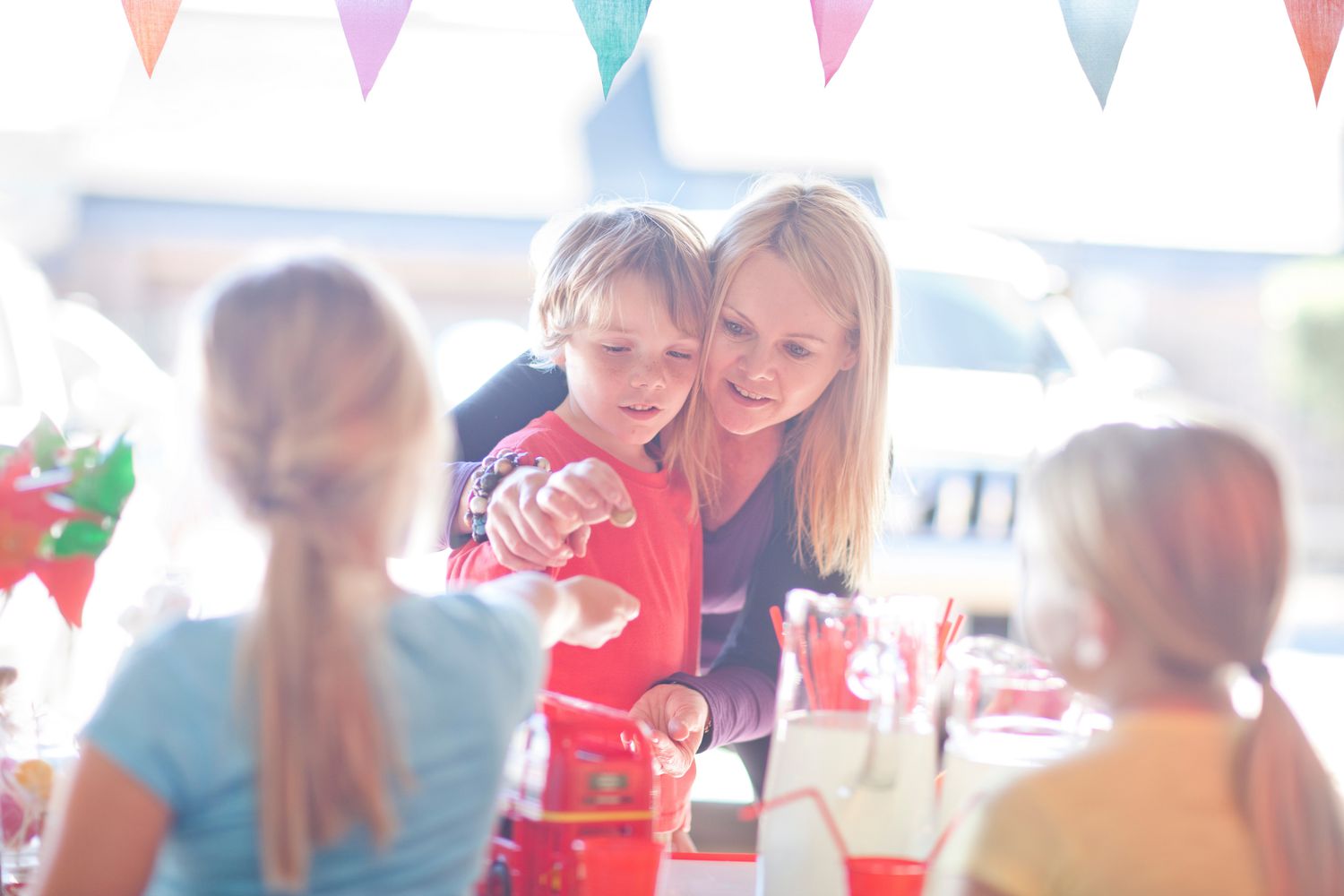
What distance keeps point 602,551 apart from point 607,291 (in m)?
0.31

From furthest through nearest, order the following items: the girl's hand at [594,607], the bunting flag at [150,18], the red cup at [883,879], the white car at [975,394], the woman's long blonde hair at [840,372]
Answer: the white car at [975,394]
the woman's long blonde hair at [840,372]
the bunting flag at [150,18]
the girl's hand at [594,607]
the red cup at [883,879]

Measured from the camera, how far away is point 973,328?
5.05m

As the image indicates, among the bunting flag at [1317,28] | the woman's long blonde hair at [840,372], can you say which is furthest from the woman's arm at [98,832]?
the bunting flag at [1317,28]

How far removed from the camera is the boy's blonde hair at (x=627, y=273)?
5.23ft

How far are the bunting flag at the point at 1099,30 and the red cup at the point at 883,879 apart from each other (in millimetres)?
918

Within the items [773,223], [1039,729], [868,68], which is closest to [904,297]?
[868,68]

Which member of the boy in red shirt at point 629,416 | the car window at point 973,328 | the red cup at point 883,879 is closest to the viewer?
the red cup at point 883,879

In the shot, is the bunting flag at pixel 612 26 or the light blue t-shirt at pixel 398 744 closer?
the light blue t-shirt at pixel 398 744

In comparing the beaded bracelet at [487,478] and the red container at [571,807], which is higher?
the beaded bracelet at [487,478]

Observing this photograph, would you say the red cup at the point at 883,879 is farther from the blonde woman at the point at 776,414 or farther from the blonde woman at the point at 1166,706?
the blonde woman at the point at 776,414

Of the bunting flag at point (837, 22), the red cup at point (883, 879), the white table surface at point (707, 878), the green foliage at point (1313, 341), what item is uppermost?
the green foliage at point (1313, 341)

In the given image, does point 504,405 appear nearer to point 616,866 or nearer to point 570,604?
point 570,604

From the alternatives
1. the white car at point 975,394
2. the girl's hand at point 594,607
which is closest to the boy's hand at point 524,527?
the girl's hand at point 594,607

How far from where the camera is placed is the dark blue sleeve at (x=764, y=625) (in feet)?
5.35
